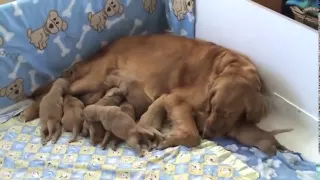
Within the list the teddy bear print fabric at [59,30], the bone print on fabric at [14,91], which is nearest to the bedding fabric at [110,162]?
the bone print on fabric at [14,91]

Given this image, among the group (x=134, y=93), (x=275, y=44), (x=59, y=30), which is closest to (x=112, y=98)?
(x=134, y=93)

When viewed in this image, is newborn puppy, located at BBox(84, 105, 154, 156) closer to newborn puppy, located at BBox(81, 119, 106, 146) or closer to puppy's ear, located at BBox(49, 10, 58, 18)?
newborn puppy, located at BBox(81, 119, 106, 146)

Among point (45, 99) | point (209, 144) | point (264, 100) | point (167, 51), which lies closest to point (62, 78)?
point (45, 99)

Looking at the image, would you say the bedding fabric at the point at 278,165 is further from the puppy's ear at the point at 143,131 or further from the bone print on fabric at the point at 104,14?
the bone print on fabric at the point at 104,14

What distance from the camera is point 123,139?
2197mm

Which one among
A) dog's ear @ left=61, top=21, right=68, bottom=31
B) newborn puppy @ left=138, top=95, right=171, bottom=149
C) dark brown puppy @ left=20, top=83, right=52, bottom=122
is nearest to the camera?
newborn puppy @ left=138, top=95, right=171, bottom=149

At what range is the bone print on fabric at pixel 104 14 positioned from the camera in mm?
2609

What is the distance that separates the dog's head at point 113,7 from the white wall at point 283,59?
21.1 inches

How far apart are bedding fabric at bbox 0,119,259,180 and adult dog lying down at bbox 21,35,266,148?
0.29ft

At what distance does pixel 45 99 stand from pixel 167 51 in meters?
0.63

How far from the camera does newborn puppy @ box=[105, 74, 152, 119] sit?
7.72ft

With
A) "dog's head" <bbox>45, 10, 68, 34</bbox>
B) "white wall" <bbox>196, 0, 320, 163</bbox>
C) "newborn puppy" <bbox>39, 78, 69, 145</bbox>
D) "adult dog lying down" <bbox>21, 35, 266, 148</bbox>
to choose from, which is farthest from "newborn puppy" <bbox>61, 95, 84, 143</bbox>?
"white wall" <bbox>196, 0, 320, 163</bbox>

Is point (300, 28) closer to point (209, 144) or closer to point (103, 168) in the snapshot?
point (209, 144)

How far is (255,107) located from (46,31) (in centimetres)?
108
